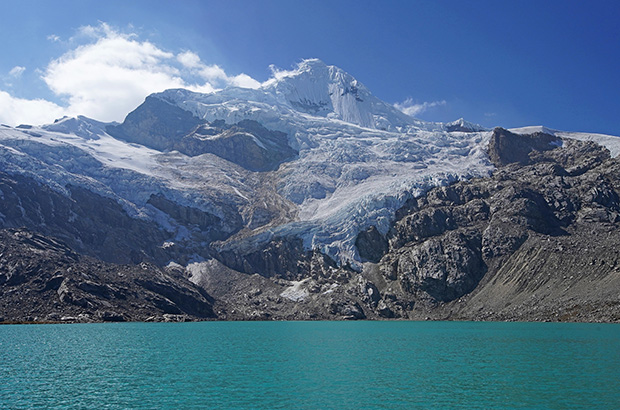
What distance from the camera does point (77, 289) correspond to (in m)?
138

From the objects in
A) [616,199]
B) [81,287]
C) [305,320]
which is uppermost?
[616,199]

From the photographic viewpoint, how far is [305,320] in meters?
168

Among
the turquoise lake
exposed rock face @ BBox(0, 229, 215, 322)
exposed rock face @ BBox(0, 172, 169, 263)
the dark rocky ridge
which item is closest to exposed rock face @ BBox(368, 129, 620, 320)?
the dark rocky ridge

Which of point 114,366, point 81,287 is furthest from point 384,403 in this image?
point 81,287

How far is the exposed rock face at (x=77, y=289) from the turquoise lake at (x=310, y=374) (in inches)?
2057

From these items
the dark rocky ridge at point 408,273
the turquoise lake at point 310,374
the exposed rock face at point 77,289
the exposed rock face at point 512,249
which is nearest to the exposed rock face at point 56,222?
the dark rocky ridge at point 408,273

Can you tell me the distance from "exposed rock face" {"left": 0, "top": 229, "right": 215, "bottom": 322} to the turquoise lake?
171 ft

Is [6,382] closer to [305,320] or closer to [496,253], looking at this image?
[305,320]

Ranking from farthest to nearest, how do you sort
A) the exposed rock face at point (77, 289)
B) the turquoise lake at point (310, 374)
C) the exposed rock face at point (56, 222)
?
the exposed rock face at point (56, 222) → the exposed rock face at point (77, 289) → the turquoise lake at point (310, 374)

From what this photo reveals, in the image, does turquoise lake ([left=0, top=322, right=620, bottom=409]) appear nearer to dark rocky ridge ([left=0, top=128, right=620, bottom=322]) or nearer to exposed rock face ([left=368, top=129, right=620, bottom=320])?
dark rocky ridge ([left=0, top=128, right=620, bottom=322])

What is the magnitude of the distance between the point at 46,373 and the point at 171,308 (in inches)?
4184

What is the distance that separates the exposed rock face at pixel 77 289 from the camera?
131m

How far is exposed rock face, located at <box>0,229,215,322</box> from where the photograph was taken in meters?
131

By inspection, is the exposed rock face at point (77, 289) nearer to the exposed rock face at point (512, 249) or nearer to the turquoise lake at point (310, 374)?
the turquoise lake at point (310, 374)
